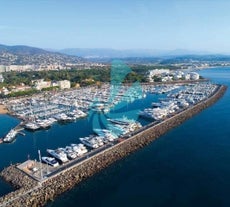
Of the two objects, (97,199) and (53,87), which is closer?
(97,199)

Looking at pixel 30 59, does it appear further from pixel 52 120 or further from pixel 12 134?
pixel 12 134

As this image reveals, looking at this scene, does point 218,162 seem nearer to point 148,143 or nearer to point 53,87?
point 148,143

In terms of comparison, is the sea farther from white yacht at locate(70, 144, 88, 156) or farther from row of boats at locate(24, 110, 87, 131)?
white yacht at locate(70, 144, 88, 156)

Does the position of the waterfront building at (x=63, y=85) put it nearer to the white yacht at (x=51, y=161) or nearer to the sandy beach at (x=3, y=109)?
the sandy beach at (x=3, y=109)

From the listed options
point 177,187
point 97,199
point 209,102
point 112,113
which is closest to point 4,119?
point 112,113

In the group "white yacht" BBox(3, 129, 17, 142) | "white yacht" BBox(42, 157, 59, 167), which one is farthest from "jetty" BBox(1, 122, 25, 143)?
"white yacht" BBox(42, 157, 59, 167)

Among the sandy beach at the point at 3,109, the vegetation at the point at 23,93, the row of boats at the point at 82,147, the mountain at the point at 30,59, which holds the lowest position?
the sandy beach at the point at 3,109

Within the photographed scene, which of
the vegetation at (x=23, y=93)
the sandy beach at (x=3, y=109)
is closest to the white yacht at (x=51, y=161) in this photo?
the sandy beach at (x=3, y=109)
